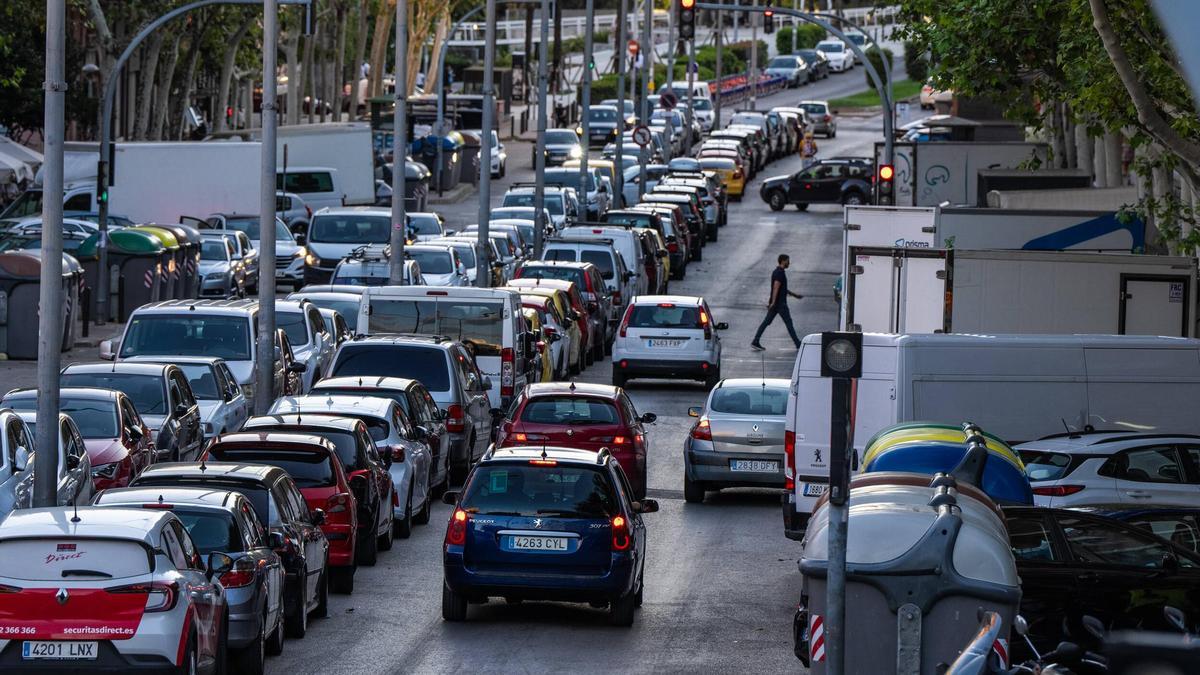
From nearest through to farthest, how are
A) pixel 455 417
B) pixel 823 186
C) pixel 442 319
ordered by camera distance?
pixel 455 417
pixel 442 319
pixel 823 186

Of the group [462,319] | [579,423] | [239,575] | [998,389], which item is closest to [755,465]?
[579,423]

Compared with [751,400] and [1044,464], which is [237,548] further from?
[751,400]

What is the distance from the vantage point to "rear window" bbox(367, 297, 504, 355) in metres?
26.0

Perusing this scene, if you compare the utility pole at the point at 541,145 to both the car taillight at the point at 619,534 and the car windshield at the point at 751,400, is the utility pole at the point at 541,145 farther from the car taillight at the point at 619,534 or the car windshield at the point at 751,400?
the car taillight at the point at 619,534

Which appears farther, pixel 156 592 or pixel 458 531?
pixel 458 531

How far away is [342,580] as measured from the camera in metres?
17.0

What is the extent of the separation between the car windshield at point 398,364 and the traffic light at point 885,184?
21.0 m

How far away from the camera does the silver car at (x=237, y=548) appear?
13219mm

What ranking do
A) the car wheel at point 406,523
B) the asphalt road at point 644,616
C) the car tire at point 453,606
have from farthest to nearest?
the car wheel at point 406,523
the car tire at point 453,606
the asphalt road at point 644,616

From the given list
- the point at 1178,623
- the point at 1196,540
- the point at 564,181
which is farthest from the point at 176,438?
the point at 564,181

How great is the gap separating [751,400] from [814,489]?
482cm

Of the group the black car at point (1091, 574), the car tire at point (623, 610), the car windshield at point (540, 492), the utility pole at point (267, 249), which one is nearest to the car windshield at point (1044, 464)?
the black car at point (1091, 574)

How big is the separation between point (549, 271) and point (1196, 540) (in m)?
21.9

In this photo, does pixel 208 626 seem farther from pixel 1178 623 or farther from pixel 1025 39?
pixel 1025 39
